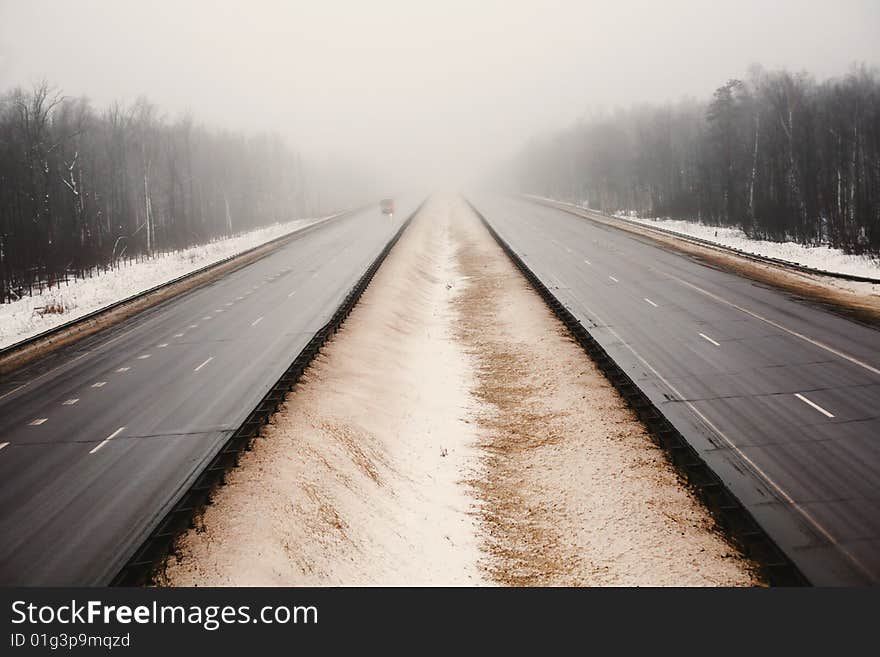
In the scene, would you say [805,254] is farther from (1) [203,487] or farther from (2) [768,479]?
(1) [203,487]

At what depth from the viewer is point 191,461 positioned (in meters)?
10.8

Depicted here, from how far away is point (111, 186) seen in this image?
61469 millimetres

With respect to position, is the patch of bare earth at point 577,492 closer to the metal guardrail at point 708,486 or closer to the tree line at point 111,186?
the metal guardrail at point 708,486

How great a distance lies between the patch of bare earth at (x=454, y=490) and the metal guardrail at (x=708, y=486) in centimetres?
23

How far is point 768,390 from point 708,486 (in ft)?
17.8

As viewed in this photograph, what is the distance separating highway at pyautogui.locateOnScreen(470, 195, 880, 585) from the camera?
8.55 metres

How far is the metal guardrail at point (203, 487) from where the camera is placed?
7434 millimetres

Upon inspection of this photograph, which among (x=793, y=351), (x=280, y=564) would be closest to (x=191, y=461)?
(x=280, y=564)

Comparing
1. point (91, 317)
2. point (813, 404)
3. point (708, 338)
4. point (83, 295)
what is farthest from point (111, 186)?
point (813, 404)

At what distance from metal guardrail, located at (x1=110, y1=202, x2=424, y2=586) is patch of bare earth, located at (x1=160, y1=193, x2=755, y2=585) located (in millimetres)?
220

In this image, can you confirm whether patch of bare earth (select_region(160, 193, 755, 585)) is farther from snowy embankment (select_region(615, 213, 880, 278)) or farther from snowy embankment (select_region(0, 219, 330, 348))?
snowy embankment (select_region(615, 213, 880, 278))

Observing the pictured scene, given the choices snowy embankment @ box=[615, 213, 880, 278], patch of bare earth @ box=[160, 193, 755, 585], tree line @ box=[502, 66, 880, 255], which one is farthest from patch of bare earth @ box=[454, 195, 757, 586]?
tree line @ box=[502, 66, 880, 255]

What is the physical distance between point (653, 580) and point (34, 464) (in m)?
10.7

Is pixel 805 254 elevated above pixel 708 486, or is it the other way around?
pixel 805 254
